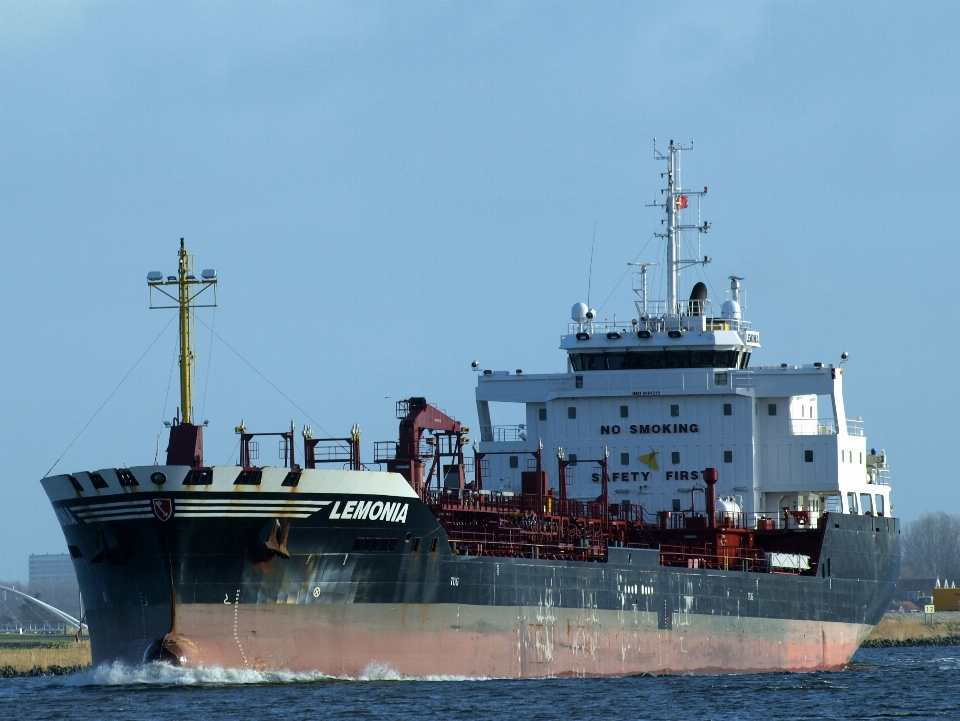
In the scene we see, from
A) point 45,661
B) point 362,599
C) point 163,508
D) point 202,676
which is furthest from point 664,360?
point 45,661

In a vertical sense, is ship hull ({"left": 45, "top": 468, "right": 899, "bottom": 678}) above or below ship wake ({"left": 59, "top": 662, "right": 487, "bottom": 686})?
above

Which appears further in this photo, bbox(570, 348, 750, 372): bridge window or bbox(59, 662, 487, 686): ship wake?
bbox(570, 348, 750, 372): bridge window

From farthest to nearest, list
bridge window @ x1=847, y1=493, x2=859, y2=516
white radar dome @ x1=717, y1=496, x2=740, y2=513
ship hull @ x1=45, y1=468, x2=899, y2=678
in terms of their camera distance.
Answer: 1. bridge window @ x1=847, y1=493, x2=859, y2=516
2. white radar dome @ x1=717, y1=496, x2=740, y2=513
3. ship hull @ x1=45, y1=468, x2=899, y2=678

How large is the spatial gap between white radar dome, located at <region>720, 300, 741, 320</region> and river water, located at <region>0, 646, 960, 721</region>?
12019 mm

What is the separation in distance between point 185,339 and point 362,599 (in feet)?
21.4

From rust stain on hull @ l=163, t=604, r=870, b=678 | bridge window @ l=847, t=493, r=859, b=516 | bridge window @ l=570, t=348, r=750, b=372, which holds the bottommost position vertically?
rust stain on hull @ l=163, t=604, r=870, b=678

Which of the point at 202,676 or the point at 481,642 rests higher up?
the point at 481,642

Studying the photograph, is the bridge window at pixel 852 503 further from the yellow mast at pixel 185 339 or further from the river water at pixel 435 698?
the yellow mast at pixel 185 339

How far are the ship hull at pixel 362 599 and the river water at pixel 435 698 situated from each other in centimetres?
45

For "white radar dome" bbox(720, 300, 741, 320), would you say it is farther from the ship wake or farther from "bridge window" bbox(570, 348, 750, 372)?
the ship wake

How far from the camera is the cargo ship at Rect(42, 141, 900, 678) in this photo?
1237 inches

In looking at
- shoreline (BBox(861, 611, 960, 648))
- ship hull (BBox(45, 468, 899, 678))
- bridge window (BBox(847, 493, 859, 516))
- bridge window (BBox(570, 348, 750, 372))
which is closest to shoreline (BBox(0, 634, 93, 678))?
ship hull (BBox(45, 468, 899, 678))

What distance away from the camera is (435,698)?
30922 mm

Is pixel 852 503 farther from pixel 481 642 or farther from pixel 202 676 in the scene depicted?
pixel 202 676
